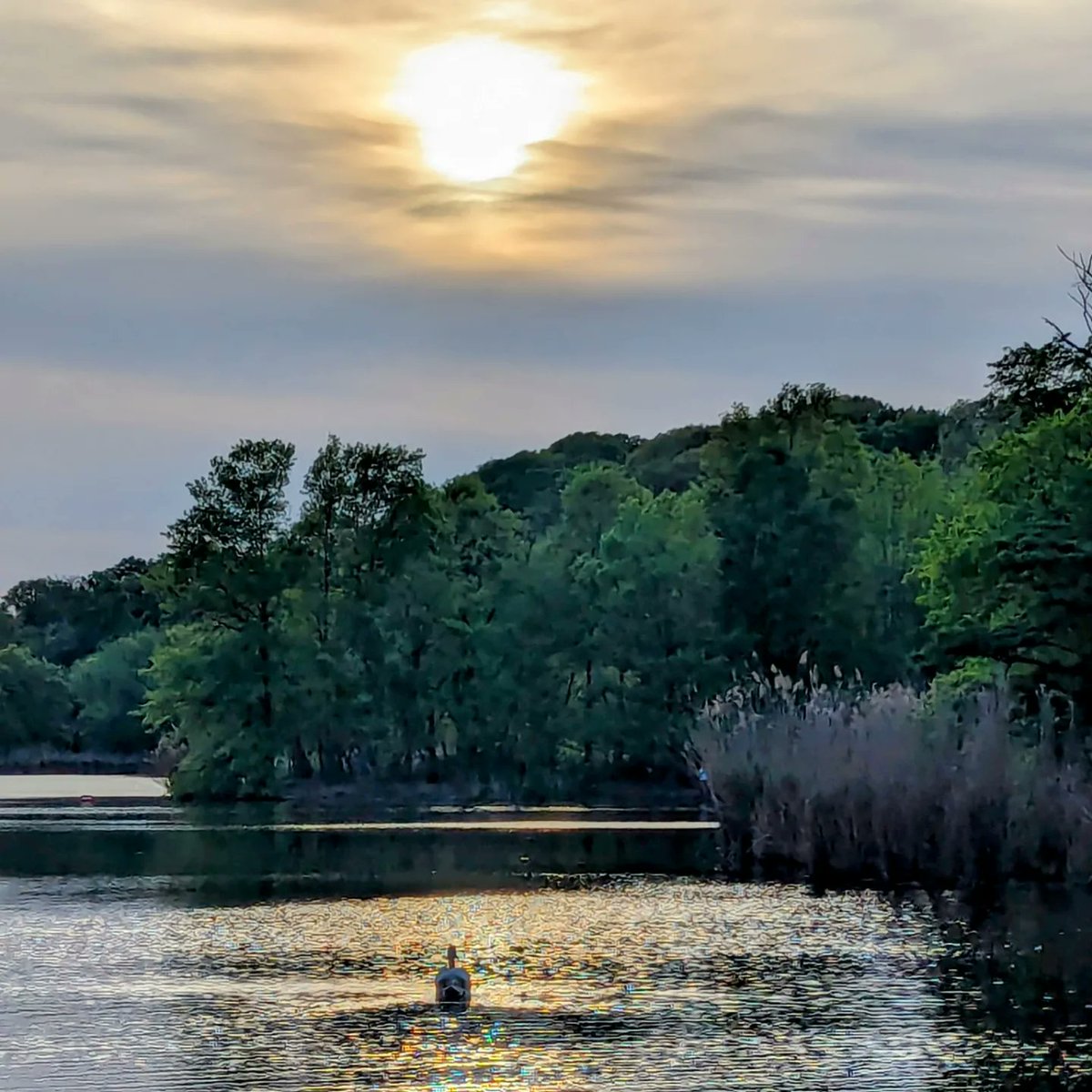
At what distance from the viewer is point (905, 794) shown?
40031 mm

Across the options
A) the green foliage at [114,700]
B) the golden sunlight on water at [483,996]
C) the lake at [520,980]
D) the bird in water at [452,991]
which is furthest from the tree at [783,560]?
the green foliage at [114,700]

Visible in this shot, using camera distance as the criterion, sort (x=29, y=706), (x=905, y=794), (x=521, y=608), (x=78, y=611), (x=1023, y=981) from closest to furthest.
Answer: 1. (x=1023, y=981)
2. (x=905, y=794)
3. (x=521, y=608)
4. (x=29, y=706)
5. (x=78, y=611)

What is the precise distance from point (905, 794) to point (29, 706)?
362 ft

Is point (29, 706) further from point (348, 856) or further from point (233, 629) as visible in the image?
point (348, 856)

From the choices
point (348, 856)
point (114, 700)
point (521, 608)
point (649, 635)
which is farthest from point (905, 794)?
point (114, 700)

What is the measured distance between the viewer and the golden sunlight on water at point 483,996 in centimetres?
2052

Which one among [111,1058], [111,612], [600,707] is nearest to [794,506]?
[600,707]

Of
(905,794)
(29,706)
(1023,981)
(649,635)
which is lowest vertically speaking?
(1023,981)

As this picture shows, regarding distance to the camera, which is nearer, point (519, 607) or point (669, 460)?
point (519, 607)

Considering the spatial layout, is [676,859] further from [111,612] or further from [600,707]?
[111,612]

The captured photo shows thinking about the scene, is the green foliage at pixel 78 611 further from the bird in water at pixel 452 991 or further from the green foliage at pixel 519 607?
the bird in water at pixel 452 991

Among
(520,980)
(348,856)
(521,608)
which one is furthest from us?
(521,608)

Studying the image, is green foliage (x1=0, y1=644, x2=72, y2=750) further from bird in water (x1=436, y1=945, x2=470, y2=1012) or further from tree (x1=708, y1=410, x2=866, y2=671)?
bird in water (x1=436, y1=945, x2=470, y2=1012)

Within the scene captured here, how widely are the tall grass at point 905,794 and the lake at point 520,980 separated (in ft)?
5.51
